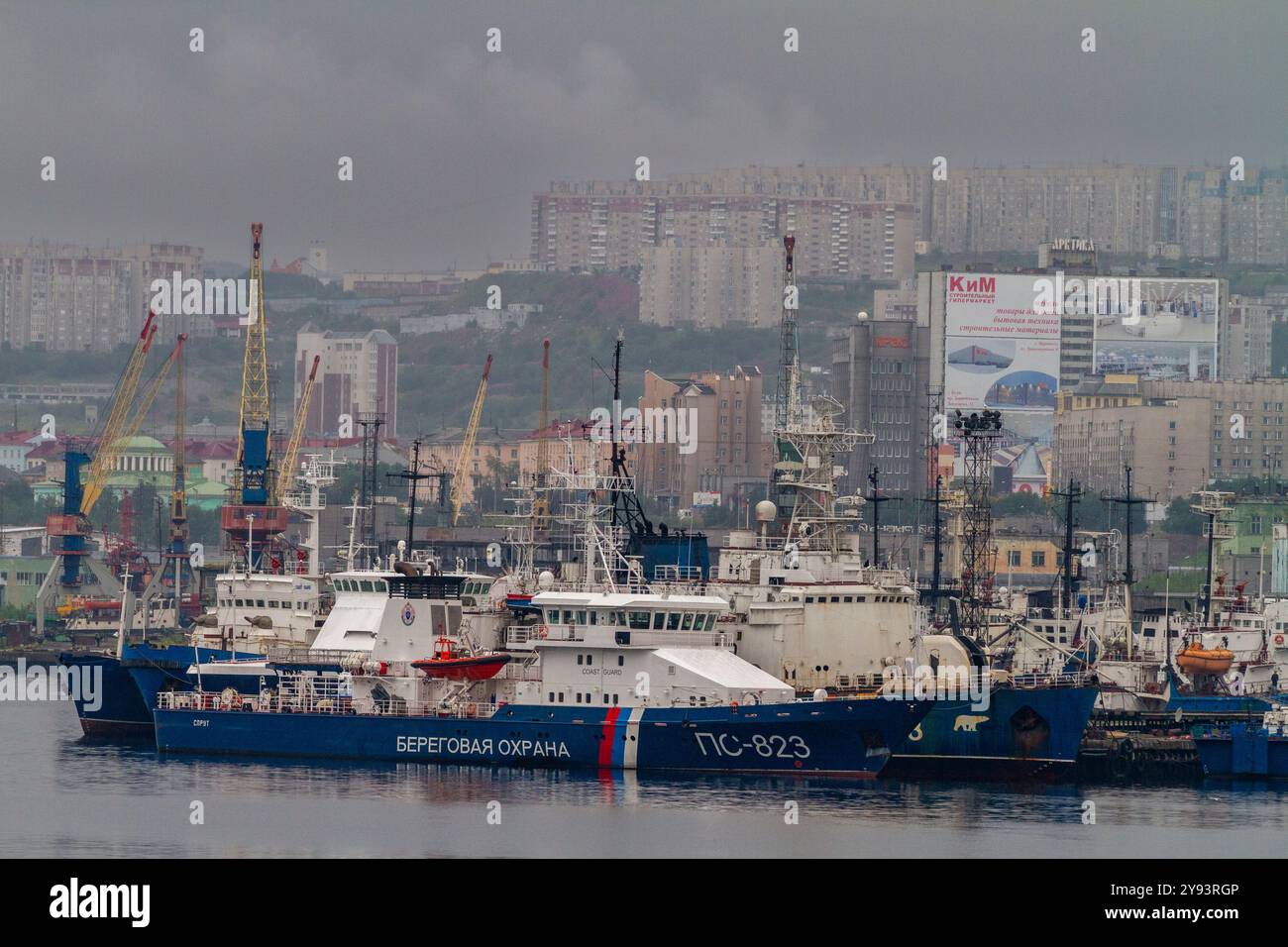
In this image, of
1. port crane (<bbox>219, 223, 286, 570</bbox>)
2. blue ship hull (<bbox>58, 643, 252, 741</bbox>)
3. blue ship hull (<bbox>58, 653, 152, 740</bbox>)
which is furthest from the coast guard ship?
port crane (<bbox>219, 223, 286, 570</bbox>)

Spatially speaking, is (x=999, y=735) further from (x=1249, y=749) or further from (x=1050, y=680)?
(x=1249, y=749)

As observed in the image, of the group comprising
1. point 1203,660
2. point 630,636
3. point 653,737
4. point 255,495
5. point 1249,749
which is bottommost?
point 1249,749

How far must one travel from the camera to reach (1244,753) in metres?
80.6

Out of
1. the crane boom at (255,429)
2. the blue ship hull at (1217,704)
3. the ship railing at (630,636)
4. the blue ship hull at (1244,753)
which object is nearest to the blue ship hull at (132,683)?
the ship railing at (630,636)

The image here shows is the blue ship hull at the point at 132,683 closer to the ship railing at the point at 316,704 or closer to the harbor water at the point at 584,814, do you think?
the ship railing at the point at 316,704

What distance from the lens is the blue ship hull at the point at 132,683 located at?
3455 inches

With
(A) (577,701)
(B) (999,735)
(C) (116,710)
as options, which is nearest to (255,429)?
(C) (116,710)

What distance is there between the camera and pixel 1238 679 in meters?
91.2

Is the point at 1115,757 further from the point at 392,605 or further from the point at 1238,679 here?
the point at 392,605

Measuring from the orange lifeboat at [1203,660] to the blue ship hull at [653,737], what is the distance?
17.5m

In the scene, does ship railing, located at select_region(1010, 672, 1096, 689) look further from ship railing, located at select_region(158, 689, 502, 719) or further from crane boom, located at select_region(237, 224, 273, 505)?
crane boom, located at select_region(237, 224, 273, 505)

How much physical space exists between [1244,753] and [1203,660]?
373 inches
